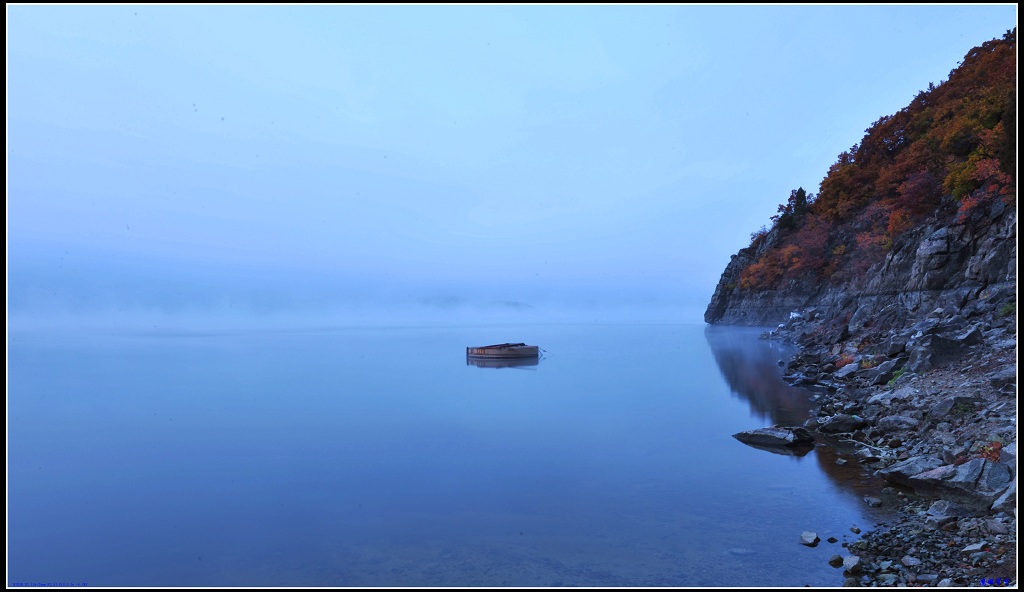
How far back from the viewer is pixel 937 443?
12.7 meters

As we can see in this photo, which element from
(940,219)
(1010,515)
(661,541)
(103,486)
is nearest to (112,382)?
(103,486)

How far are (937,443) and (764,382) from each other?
61.8 feet

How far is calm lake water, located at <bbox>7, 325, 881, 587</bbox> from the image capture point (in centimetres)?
983

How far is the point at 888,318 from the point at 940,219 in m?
8.00

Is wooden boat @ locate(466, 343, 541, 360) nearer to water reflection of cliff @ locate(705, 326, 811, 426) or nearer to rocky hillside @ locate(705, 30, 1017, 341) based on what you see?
water reflection of cliff @ locate(705, 326, 811, 426)

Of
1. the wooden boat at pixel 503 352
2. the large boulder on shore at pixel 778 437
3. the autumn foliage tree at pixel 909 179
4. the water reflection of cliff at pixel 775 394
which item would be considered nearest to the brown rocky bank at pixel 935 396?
the water reflection of cliff at pixel 775 394

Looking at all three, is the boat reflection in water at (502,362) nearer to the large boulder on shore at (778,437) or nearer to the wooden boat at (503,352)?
the wooden boat at (503,352)

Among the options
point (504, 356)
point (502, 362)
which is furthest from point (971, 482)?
point (504, 356)

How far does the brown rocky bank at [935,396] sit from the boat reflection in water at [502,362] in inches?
930

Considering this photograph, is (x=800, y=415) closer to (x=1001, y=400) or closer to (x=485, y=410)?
(x=1001, y=400)

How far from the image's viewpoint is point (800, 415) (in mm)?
21219

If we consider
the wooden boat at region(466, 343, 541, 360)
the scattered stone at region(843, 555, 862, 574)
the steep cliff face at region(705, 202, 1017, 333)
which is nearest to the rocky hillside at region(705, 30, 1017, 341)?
the steep cliff face at region(705, 202, 1017, 333)

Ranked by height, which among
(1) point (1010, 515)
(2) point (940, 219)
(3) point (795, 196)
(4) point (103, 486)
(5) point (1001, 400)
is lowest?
(4) point (103, 486)

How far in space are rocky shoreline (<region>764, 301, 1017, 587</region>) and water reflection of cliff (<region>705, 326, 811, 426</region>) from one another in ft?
3.61
